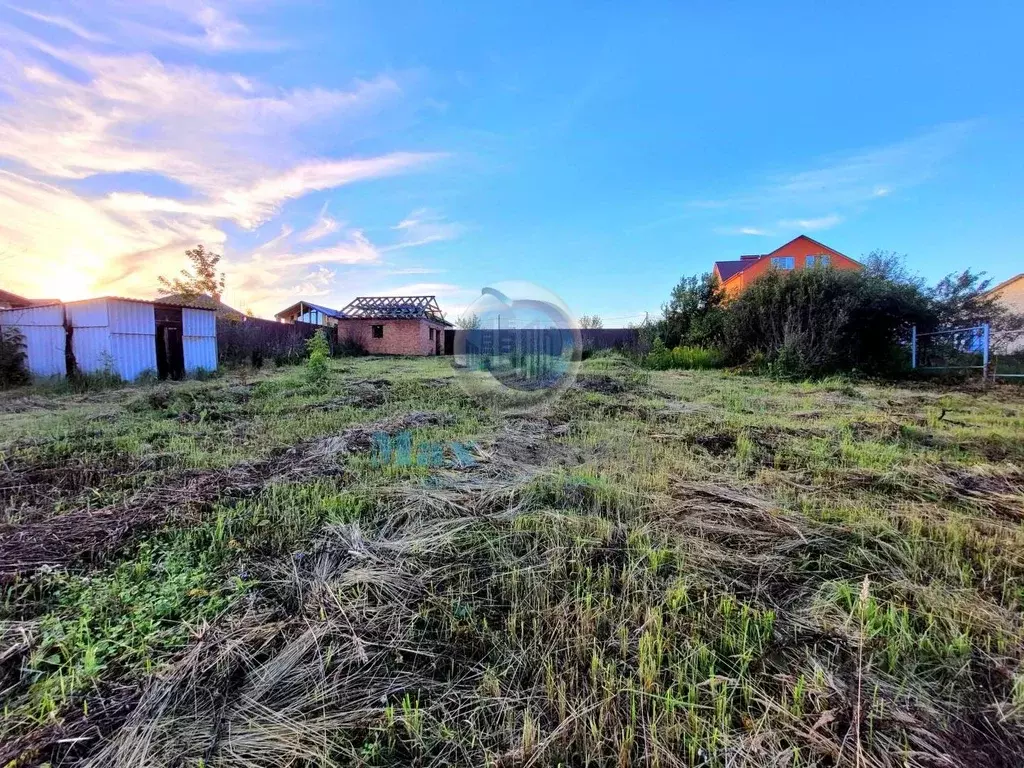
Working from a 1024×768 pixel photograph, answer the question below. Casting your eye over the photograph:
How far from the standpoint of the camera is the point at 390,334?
21891 mm

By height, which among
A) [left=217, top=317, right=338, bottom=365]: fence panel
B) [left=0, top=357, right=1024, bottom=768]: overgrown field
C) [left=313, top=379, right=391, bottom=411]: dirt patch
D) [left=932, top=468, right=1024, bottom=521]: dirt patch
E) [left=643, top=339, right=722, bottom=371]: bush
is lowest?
[left=0, top=357, right=1024, bottom=768]: overgrown field

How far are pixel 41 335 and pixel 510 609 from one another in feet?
39.2

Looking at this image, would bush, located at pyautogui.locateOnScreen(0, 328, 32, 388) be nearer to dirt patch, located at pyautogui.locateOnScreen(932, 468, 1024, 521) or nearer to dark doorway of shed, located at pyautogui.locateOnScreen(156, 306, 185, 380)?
dark doorway of shed, located at pyautogui.locateOnScreen(156, 306, 185, 380)

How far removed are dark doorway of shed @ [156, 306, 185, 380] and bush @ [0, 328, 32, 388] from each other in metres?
2.10

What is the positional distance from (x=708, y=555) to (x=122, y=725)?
225 cm

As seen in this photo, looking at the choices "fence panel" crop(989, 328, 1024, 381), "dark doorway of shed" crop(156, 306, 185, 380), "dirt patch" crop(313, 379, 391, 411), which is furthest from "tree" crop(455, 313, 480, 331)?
"fence panel" crop(989, 328, 1024, 381)

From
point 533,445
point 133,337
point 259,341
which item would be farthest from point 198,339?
point 533,445

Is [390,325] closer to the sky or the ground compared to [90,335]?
closer to the sky

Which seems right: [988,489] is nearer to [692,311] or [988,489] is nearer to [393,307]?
[692,311]

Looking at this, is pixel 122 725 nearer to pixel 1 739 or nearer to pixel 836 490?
pixel 1 739

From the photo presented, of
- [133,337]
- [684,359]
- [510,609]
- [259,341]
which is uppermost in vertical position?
[259,341]

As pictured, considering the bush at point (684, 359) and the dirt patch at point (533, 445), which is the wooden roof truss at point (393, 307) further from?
the dirt patch at point (533, 445)

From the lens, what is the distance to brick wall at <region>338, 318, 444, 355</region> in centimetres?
2177

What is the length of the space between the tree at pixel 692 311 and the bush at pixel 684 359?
77 cm
